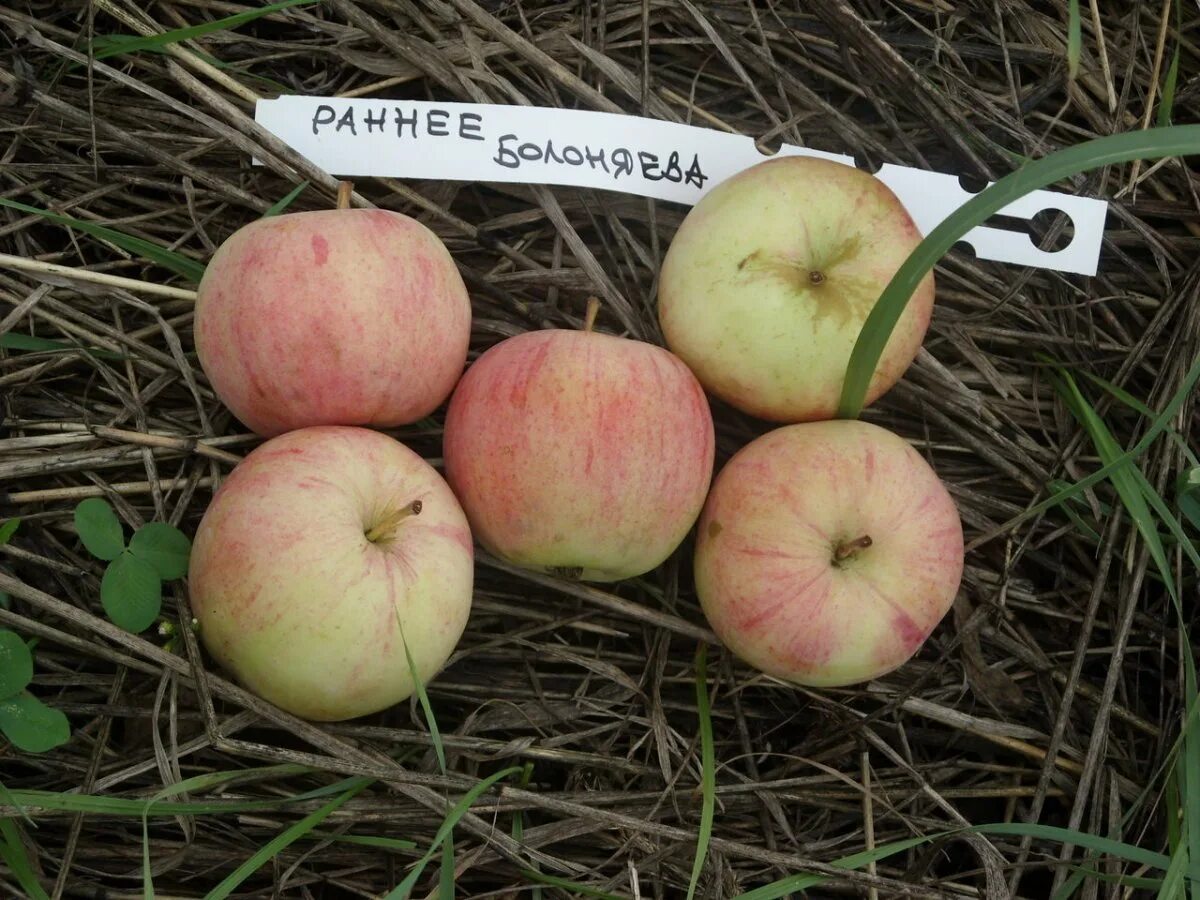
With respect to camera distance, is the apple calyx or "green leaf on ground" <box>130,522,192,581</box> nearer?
the apple calyx

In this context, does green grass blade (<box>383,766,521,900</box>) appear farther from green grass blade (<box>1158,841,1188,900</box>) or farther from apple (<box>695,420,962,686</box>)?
green grass blade (<box>1158,841,1188,900</box>)

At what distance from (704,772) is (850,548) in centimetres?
44

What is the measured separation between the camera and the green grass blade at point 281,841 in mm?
1444

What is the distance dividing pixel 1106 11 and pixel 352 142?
1.61m

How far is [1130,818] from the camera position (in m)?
1.78

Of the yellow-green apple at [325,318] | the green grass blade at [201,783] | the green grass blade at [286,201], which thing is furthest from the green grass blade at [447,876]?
the green grass blade at [286,201]

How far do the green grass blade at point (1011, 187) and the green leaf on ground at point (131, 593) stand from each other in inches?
46.3

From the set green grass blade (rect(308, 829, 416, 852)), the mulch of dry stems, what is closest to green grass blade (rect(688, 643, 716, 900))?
the mulch of dry stems

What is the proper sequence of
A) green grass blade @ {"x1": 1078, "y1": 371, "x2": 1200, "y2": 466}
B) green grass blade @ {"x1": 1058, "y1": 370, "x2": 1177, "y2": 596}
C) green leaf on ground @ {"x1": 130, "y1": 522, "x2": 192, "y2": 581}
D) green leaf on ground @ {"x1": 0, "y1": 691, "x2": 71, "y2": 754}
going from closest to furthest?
green leaf on ground @ {"x1": 0, "y1": 691, "x2": 71, "y2": 754}, green leaf on ground @ {"x1": 130, "y1": 522, "x2": 192, "y2": 581}, green grass blade @ {"x1": 1058, "y1": 370, "x2": 1177, "y2": 596}, green grass blade @ {"x1": 1078, "y1": 371, "x2": 1200, "y2": 466}

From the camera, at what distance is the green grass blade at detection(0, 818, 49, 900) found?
1441 millimetres

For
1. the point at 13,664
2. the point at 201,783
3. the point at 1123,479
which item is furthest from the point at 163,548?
the point at 1123,479

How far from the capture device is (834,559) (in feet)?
5.20

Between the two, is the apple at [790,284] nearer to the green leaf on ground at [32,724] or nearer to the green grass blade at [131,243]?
the green grass blade at [131,243]

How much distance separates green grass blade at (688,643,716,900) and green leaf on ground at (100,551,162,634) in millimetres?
903
